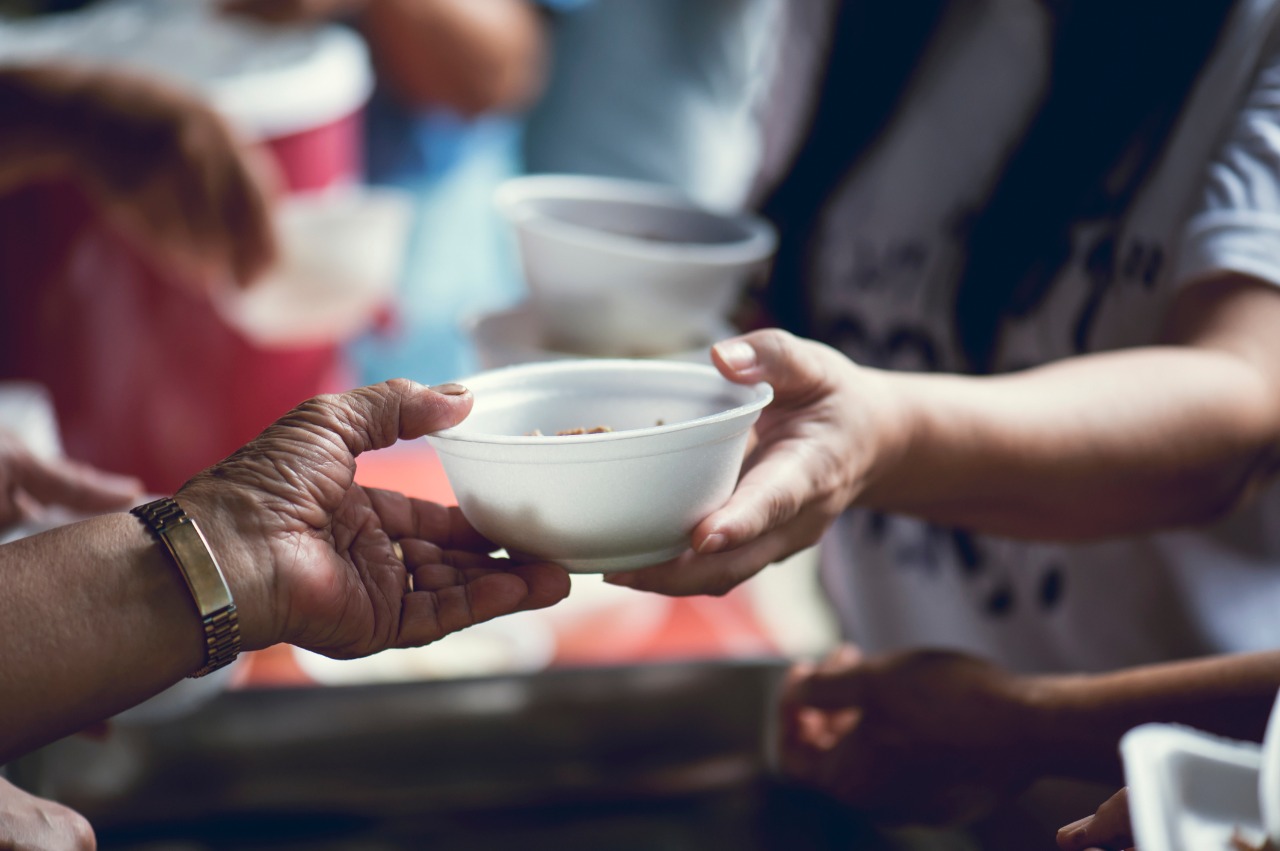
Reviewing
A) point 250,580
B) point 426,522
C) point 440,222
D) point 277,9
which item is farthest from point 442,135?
point 250,580

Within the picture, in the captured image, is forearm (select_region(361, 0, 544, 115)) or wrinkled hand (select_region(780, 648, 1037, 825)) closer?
wrinkled hand (select_region(780, 648, 1037, 825))

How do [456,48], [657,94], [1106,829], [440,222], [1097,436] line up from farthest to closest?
[440,222] < [657,94] < [456,48] < [1097,436] < [1106,829]

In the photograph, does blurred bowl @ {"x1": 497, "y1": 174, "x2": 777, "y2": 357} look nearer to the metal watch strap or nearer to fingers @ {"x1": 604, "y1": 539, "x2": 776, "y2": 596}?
fingers @ {"x1": 604, "y1": 539, "x2": 776, "y2": 596}

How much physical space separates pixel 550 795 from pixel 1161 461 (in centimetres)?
51

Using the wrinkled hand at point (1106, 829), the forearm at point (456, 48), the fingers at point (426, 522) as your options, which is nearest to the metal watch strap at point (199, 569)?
the fingers at point (426, 522)

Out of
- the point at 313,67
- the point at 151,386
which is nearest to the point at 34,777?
the point at 151,386

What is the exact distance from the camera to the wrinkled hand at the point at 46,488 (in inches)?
29.0

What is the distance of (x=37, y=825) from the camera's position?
479 millimetres

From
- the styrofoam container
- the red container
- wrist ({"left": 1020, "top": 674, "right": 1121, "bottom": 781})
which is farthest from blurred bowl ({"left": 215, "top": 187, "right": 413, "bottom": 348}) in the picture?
the styrofoam container

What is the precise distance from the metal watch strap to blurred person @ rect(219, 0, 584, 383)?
51.7 inches

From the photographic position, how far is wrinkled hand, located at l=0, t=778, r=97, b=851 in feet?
1.50

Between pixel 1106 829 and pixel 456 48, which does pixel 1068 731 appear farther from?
pixel 456 48

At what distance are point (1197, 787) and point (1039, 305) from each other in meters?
0.48

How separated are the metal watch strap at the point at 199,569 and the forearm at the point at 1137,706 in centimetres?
42
